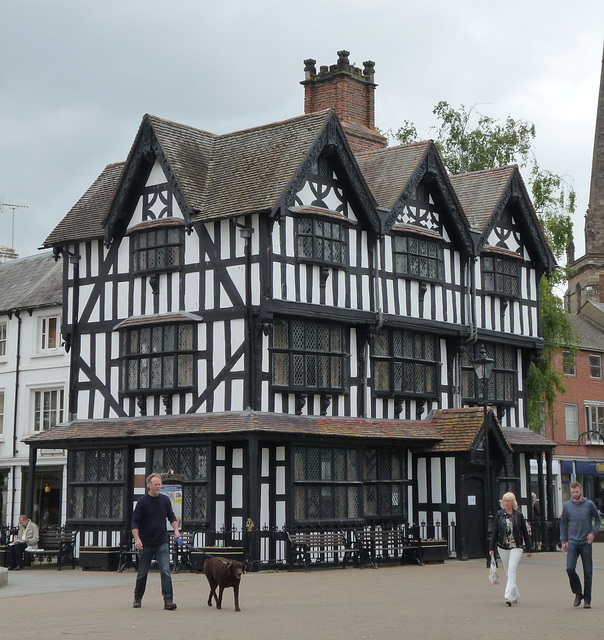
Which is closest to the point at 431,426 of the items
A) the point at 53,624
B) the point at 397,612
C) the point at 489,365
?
the point at 489,365

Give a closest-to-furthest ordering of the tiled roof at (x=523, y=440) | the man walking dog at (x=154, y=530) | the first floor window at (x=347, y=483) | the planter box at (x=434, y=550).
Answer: the man walking dog at (x=154, y=530) → the first floor window at (x=347, y=483) → the planter box at (x=434, y=550) → the tiled roof at (x=523, y=440)

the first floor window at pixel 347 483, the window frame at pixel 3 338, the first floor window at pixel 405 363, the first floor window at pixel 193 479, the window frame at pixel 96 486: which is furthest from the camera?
the window frame at pixel 3 338

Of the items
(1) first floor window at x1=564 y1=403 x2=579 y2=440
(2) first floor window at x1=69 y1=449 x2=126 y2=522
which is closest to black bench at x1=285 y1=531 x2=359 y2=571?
(2) first floor window at x1=69 y1=449 x2=126 y2=522

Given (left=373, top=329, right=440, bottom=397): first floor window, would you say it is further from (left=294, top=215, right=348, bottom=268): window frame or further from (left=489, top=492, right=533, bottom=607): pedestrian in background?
(left=489, top=492, right=533, bottom=607): pedestrian in background

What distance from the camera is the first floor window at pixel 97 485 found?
1128 inches

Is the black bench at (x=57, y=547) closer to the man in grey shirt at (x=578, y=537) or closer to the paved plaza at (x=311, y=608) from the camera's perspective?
the paved plaza at (x=311, y=608)

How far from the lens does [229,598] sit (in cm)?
1850

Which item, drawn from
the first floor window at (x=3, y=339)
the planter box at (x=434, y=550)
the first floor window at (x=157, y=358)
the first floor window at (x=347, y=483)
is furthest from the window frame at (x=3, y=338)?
the planter box at (x=434, y=550)

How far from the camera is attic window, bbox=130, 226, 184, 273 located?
2908 centimetres

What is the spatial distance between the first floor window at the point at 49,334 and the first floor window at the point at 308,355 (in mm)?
13098

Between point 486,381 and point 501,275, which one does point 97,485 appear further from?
point 501,275

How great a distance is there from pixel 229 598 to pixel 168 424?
385 inches

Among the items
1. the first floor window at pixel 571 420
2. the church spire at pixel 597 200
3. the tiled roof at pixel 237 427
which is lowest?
the tiled roof at pixel 237 427

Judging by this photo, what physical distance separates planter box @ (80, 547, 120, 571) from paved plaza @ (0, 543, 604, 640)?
6.65ft
